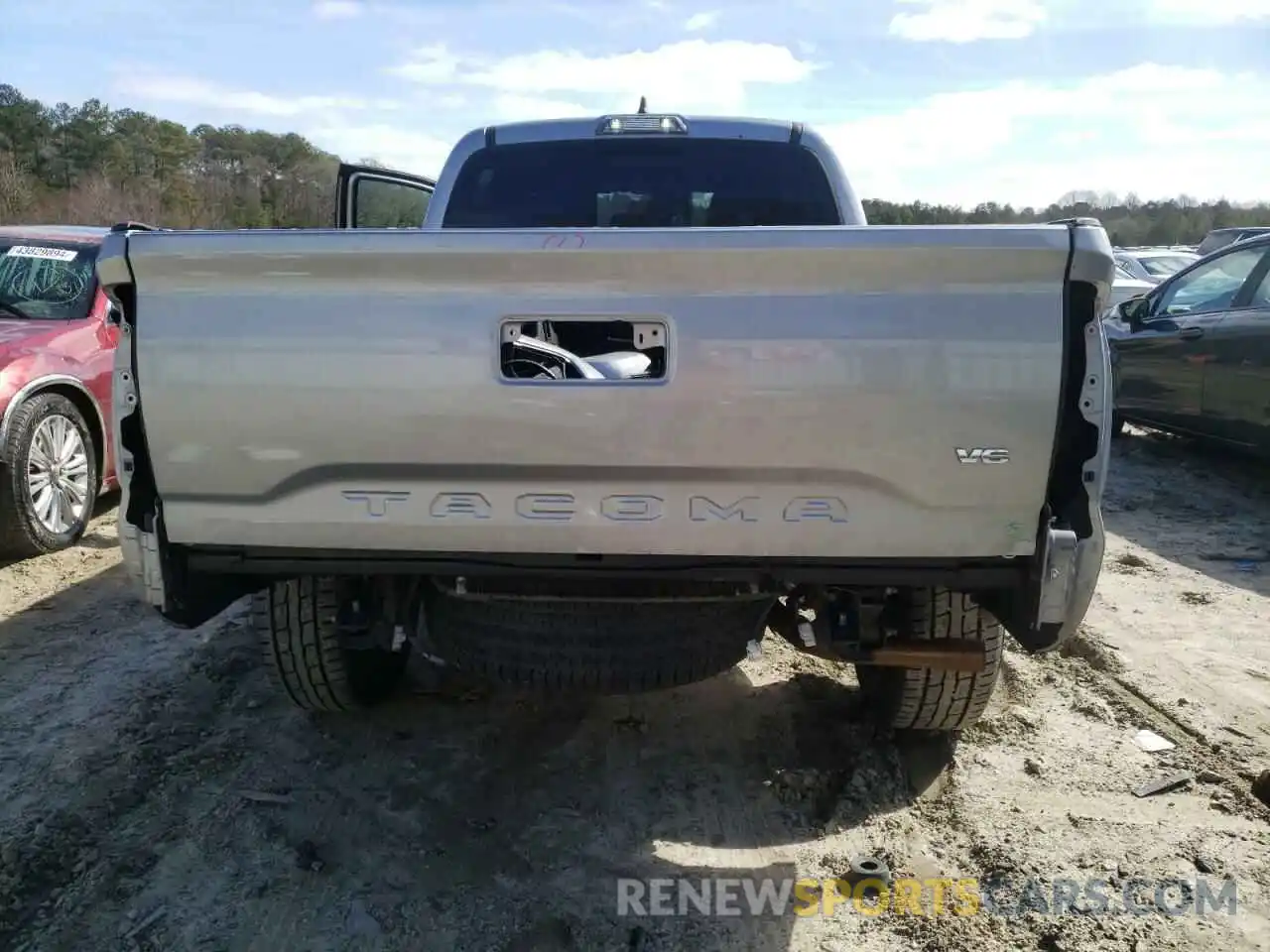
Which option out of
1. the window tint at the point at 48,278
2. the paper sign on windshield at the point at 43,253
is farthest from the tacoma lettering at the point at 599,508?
the paper sign on windshield at the point at 43,253

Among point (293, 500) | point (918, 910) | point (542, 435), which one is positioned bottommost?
point (918, 910)

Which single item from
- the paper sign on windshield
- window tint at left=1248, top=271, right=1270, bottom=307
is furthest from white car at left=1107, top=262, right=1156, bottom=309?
the paper sign on windshield

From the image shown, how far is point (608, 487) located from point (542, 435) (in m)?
0.21

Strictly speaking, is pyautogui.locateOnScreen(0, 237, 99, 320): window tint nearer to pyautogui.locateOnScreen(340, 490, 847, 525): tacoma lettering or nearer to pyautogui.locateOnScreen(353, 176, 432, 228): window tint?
pyautogui.locateOnScreen(353, 176, 432, 228): window tint

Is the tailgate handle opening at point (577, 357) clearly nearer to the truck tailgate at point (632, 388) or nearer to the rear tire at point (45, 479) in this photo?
the truck tailgate at point (632, 388)

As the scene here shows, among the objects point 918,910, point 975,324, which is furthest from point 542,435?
point 918,910

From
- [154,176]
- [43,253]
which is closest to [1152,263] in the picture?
[43,253]

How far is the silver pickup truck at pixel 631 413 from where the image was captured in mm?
2199

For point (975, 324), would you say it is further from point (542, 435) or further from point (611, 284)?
point (542, 435)

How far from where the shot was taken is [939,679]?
3.06 meters

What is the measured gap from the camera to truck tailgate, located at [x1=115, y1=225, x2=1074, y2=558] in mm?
2195

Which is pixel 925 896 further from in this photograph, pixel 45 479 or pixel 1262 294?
pixel 1262 294

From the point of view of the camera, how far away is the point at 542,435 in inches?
89.6

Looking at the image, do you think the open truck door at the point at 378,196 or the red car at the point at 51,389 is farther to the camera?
the red car at the point at 51,389
